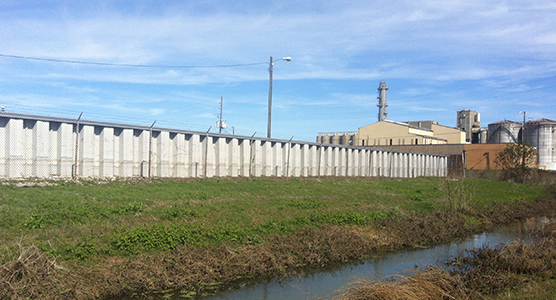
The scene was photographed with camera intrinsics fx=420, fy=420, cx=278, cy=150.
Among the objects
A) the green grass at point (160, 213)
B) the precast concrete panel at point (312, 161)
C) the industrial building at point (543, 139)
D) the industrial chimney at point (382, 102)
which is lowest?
the green grass at point (160, 213)

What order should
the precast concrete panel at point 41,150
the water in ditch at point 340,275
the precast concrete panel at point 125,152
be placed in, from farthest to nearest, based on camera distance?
the precast concrete panel at point 125,152 < the precast concrete panel at point 41,150 < the water in ditch at point 340,275

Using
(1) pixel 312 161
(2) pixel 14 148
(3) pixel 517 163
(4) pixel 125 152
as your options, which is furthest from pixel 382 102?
(2) pixel 14 148

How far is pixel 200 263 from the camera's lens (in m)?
9.93

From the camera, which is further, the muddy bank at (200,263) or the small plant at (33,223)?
the small plant at (33,223)

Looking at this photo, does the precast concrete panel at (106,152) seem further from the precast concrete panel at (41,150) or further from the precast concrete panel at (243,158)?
the precast concrete panel at (243,158)

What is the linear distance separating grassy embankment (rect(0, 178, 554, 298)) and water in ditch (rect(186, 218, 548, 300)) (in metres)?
0.61

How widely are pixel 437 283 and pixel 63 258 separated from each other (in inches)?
307

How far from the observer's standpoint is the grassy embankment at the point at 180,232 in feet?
28.8

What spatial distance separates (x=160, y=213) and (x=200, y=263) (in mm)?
3558

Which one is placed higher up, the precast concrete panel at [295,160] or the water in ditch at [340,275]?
the precast concrete panel at [295,160]

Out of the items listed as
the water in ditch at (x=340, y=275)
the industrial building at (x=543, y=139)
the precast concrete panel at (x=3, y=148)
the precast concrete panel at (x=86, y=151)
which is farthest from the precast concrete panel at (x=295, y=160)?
the industrial building at (x=543, y=139)

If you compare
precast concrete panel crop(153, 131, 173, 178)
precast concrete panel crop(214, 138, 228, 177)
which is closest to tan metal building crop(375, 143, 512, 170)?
precast concrete panel crop(214, 138, 228, 177)

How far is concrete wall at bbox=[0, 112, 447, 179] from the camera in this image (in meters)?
16.6

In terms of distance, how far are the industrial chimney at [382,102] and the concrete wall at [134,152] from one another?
186 feet
